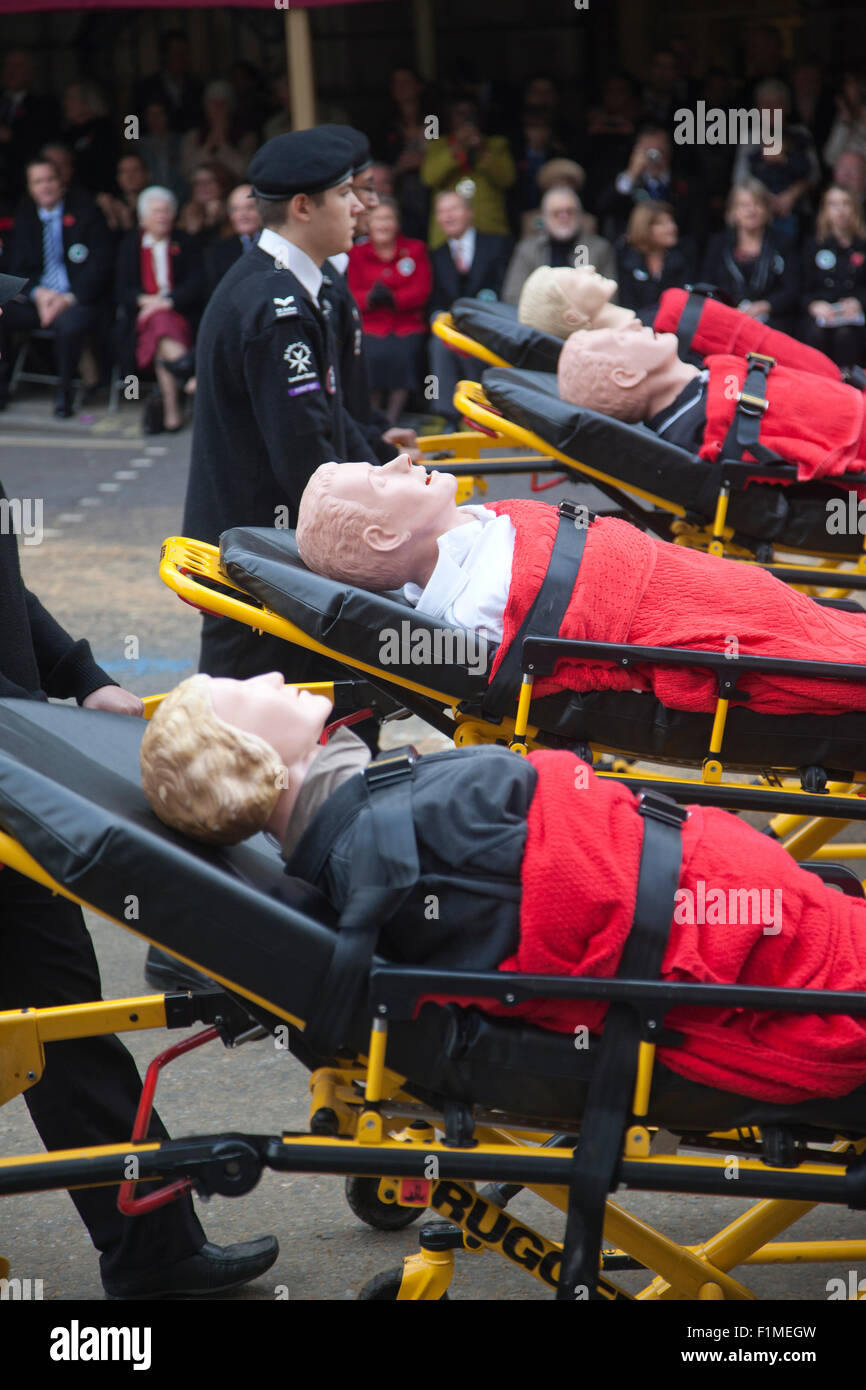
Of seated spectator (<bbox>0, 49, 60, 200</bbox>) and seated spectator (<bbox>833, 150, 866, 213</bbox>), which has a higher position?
seated spectator (<bbox>0, 49, 60, 200</bbox>)

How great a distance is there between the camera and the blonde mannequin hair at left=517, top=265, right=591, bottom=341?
505 cm

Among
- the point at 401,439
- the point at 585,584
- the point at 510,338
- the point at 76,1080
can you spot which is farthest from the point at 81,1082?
the point at 510,338

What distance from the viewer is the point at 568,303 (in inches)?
199

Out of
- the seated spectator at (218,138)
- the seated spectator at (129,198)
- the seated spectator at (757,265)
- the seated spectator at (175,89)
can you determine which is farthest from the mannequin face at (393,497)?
the seated spectator at (175,89)

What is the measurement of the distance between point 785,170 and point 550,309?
16.5ft

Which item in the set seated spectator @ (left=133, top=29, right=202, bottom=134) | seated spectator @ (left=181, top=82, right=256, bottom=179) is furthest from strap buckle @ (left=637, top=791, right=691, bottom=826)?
seated spectator @ (left=133, top=29, right=202, bottom=134)

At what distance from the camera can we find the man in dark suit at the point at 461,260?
948 cm

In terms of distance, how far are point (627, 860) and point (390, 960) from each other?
0.37 meters

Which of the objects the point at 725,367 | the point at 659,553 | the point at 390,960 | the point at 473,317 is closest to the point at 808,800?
the point at 659,553

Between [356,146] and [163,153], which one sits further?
[163,153]

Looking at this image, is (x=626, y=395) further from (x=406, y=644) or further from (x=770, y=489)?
(x=406, y=644)

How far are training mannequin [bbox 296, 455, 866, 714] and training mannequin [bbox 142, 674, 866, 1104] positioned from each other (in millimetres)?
840

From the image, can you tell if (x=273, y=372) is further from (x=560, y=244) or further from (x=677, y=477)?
(x=560, y=244)

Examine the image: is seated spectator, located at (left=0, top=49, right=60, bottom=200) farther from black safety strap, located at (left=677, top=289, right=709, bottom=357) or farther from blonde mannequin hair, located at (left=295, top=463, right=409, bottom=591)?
blonde mannequin hair, located at (left=295, top=463, right=409, bottom=591)
